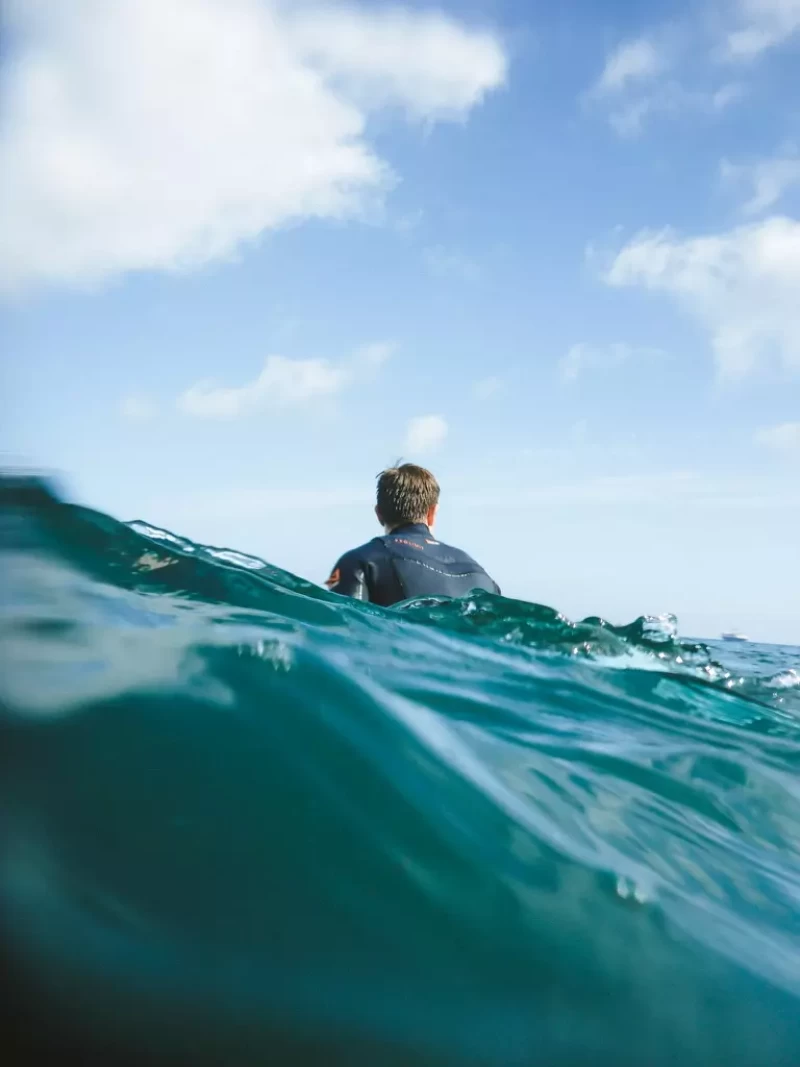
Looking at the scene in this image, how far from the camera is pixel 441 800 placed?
Result: 1648 millimetres

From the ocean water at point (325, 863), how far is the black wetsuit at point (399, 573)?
96.8 inches

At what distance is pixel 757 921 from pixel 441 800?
691 mm

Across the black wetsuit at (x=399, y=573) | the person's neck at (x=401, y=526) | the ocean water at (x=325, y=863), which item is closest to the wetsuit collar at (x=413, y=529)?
the person's neck at (x=401, y=526)

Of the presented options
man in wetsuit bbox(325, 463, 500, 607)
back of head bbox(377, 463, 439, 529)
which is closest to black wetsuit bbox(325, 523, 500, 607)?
man in wetsuit bbox(325, 463, 500, 607)

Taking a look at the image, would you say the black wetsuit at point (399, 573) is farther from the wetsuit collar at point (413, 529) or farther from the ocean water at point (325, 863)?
the ocean water at point (325, 863)

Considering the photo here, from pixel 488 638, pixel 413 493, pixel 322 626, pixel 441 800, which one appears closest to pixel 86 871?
pixel 441 800

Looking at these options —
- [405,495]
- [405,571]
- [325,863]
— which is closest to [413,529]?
[405,495]

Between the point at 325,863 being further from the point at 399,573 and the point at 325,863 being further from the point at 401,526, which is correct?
the point at 401,526

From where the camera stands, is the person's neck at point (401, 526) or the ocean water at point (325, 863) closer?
the ocean water at point (325, 863)

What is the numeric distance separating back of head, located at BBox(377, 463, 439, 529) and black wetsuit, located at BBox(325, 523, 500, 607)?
0.37 metres

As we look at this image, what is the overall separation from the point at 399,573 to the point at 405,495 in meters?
0.66

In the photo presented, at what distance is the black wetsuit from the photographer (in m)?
5.03

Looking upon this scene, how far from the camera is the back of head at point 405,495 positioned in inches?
215

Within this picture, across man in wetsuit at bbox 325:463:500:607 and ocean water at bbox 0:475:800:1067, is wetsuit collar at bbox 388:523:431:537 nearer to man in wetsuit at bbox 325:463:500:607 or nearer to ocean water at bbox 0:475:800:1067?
man in wetsuit at bbox 325:463:500:607
